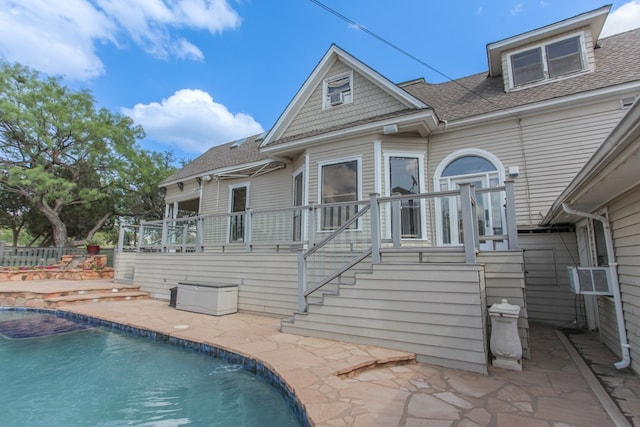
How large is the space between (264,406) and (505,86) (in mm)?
8459

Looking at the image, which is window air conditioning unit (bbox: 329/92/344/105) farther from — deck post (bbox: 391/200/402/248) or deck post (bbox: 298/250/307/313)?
deck post (bbox: 298/250/307/313)

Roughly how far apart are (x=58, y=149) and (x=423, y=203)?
61.2ft

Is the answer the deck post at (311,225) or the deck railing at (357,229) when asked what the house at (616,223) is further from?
the deck post at (311,225)

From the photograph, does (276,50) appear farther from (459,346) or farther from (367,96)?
(459,346)

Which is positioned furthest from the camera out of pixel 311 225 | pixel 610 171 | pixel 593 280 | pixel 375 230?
pixel 311 225

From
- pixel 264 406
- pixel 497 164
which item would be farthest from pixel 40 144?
pixel 497 164

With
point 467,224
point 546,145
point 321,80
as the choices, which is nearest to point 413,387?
point 467,224

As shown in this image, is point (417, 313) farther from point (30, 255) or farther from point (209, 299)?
point (30, 255)

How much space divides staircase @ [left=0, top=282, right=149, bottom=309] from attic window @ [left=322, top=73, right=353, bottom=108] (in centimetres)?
753

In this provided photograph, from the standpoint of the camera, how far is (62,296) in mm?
8016

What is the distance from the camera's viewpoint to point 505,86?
755cm

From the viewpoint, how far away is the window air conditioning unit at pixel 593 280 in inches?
161

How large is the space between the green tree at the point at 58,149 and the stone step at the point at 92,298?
9.26 meters

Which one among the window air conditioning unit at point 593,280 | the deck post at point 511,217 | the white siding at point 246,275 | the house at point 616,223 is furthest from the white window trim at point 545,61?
the white siding at point 246,275
